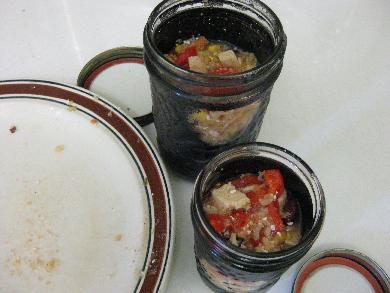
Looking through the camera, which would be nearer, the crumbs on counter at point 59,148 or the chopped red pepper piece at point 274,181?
the chopped red pepper piece at point 274,181

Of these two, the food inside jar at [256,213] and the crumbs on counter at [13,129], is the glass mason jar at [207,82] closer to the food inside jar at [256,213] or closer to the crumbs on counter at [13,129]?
the food inside jar at [256,213]

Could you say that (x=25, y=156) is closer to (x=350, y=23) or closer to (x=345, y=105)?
(x=345, y=105)

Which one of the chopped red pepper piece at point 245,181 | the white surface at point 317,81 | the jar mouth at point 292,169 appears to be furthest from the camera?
the white surface at point 317,81

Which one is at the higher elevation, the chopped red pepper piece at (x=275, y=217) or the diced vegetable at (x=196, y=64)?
the diced vegetable at (x=196, y=64)

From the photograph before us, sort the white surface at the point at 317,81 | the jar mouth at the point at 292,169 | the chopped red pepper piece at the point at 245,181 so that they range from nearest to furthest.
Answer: the jar mouth at the point at 292,169 < the chopped red pepper piece at the point at 245,181 < the white surface at the point at 317,81

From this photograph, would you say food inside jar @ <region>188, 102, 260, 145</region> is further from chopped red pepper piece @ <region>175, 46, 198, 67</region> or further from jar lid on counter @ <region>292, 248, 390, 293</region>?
jar lid on counter @ <region>292, 248, 390, 293</region>

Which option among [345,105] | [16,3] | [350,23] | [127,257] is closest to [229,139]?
[127,257]

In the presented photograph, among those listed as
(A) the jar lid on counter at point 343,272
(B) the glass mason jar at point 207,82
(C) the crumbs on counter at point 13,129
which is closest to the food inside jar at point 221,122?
(B) the glass mason jar at point 207,82

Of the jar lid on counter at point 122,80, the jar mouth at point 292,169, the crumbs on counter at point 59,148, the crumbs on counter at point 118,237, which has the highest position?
the jar mouth at point 292,169
